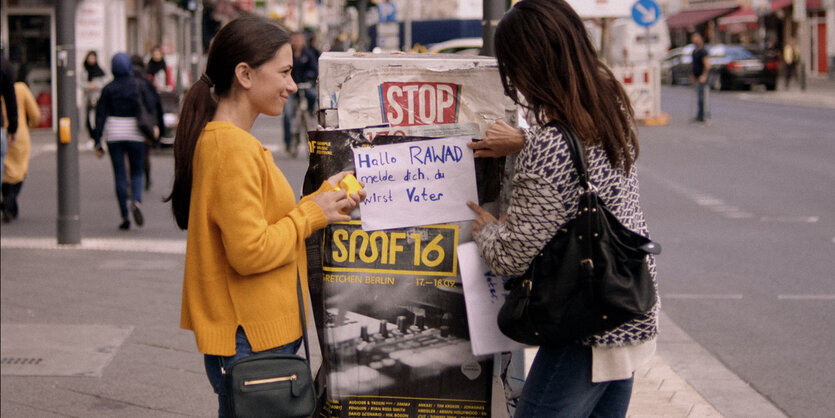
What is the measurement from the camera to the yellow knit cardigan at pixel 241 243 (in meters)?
2.90

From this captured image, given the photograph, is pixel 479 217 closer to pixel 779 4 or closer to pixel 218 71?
pixel 218 71

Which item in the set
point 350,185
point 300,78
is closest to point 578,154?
point 350,185

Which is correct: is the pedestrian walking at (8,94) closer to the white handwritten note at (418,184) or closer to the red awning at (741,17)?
the white handwritten note at (418,184)

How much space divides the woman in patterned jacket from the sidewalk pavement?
2173mm

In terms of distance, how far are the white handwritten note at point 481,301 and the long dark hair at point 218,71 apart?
0.75 meters

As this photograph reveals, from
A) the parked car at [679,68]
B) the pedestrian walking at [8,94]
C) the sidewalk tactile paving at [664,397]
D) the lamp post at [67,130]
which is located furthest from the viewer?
the parked car at [679,68]

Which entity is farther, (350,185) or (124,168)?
(124,168)

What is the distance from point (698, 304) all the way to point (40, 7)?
65.5 ft

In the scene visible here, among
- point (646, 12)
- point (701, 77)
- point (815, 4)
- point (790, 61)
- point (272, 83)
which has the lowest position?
point (272, 83)

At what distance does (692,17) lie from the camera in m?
69.6

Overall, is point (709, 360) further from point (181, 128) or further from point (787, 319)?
point (181, 128)

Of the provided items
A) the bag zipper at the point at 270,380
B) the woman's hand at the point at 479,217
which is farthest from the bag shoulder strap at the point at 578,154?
the bag zipper at the point at 270,380

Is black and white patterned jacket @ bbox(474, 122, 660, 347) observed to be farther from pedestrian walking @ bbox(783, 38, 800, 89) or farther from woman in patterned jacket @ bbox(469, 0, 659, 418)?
pedestrian walking @ bbox(783, 38, 800, 89)

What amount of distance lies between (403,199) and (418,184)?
6 cm
